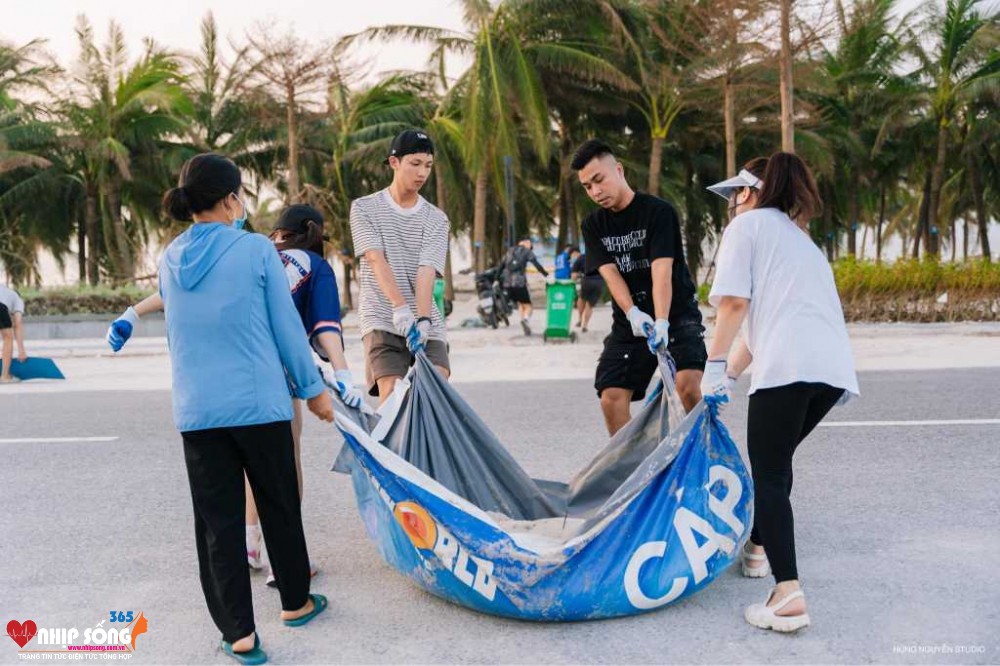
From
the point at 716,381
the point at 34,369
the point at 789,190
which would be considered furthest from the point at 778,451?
the point at 34,369

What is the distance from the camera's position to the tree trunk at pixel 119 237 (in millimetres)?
25625

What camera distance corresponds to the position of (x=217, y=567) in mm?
2889

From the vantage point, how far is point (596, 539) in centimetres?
300

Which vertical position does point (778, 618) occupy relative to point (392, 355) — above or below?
below

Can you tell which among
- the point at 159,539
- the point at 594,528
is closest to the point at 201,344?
the point at 594,528

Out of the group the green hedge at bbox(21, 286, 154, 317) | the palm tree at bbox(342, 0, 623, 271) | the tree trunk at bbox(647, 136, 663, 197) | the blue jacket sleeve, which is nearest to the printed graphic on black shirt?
the blue jacket sleeve

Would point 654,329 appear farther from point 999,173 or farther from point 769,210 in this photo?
point 999,173

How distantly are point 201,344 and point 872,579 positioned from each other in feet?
8.42

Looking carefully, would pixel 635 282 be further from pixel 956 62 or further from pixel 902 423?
pixel 956 62

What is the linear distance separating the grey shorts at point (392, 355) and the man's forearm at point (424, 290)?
0.15 metres

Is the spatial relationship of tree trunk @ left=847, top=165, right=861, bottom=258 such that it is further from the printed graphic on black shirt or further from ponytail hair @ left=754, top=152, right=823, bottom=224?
ponytail hair @ left=754, top=152, right=823, bottom=224

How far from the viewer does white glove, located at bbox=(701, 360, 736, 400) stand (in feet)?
10.4

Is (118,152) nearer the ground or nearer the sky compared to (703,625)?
nearer the sky

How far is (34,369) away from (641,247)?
8375mm
